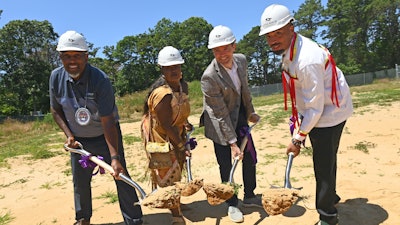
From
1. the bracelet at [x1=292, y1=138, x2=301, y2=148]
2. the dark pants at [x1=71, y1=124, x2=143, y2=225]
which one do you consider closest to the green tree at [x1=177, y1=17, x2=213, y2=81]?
the dark pants at [x1=71, y1=124, x2=143, y2=225]

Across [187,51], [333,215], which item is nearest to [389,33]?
[187,51]

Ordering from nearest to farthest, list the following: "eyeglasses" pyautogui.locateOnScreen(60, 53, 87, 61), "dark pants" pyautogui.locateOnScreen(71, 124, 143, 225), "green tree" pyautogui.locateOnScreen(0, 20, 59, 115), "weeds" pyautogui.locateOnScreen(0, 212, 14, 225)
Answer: "eyeglasses" pyautogui.locateOnScreen(60, 53, 87, 61) < "dark pants" pyautogui.locateOnScreen(71, 124, 143, 225) < "weeds" pyautogui.locateOnScreen(0, 212, 14, 225) < "green tree" pyautogui.locateOnScreen(0, 20, 59, 115)

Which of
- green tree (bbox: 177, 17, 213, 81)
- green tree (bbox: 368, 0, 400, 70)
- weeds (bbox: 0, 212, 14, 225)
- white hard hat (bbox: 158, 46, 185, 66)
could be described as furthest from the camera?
green tree (bbox: 177, 17, 213, 81)

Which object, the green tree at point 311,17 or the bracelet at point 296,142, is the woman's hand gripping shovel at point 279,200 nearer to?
the bracelet at point 296,142

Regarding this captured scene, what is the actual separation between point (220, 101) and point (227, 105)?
0.50 ft

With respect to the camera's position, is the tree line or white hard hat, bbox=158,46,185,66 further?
the tree line

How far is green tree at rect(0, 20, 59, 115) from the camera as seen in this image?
33.5 m

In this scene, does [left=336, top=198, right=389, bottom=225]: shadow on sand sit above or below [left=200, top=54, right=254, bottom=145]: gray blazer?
below

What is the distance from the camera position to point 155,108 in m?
3.25

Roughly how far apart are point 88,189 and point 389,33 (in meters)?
44.5

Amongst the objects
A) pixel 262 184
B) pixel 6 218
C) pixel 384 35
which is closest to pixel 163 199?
pixel 262 184

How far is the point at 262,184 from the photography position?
471 centimetres

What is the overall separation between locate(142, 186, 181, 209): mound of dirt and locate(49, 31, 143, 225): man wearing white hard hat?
0.41 metres

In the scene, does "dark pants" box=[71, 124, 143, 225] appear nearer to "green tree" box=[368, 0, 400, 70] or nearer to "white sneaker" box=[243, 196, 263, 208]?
"white sneaker" box=[243, 196, 263, 208]
